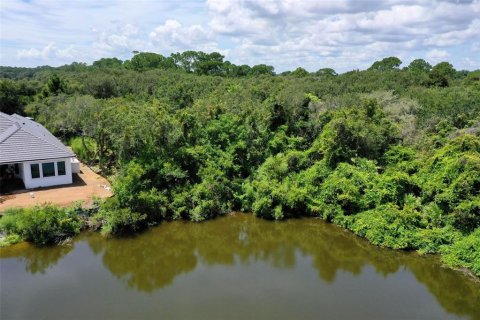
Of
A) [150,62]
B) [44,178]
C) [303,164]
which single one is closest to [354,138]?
[303,164]

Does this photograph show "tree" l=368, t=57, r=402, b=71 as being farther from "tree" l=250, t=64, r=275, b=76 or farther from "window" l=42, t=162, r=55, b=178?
"window" l=42, t=162, r=55, b=178

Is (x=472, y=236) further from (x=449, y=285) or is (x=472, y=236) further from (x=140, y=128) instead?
(x=140, y=128)

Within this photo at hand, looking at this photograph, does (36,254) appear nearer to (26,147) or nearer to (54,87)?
(26,147)

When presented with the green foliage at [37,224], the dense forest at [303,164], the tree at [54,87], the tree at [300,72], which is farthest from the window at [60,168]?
the tree at [300,72]

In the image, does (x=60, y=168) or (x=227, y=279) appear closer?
(x=227, y=279)

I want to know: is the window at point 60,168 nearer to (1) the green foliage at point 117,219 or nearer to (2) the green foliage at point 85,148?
(1) the green foliage at point 117,219

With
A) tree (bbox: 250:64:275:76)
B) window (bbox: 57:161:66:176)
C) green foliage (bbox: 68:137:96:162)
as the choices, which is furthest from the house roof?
tree (bbox: 250:64:275:76)
